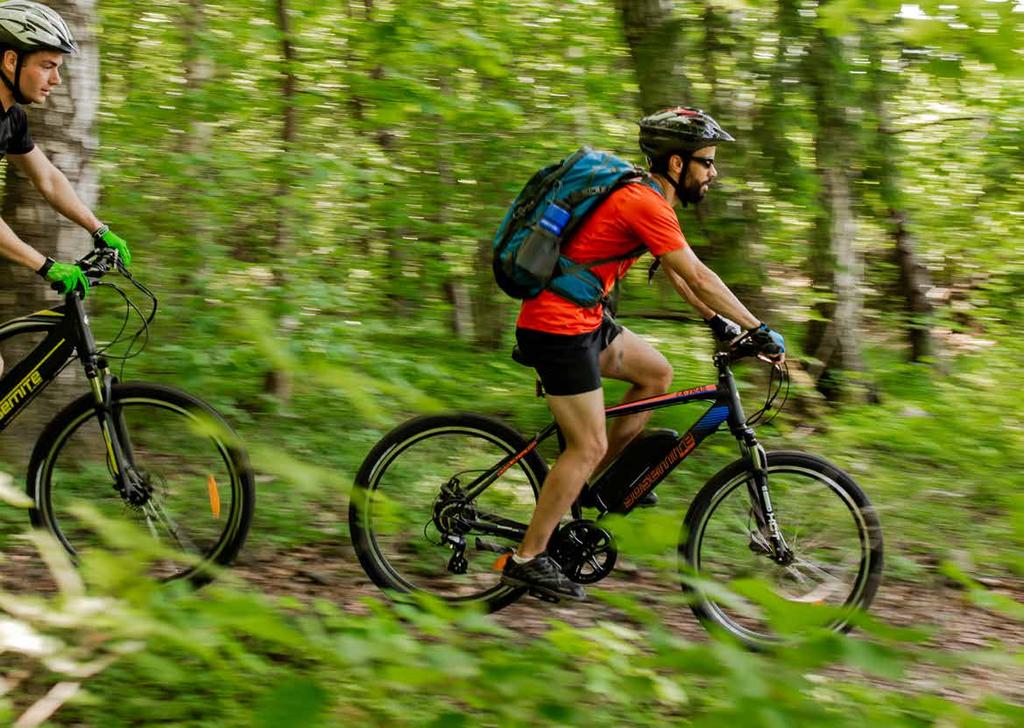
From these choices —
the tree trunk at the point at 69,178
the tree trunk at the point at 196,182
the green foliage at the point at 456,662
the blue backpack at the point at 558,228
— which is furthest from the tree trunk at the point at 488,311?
the green foliage at the point at 456,662

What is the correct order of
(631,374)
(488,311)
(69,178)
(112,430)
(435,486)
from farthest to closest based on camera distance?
(488,311), (69,178), (435,486), (631,374), (112,430)

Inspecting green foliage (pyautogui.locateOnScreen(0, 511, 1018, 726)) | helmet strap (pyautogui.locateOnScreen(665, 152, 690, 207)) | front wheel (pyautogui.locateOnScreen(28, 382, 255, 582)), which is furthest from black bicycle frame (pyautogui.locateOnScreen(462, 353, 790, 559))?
green foliage (pyautogui.locateOnScreen(0, 511, 1018, 726))

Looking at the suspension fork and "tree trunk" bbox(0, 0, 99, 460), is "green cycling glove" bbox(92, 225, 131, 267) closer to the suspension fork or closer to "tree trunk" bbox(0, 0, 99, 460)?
"tree trunk" bbox(0, 0, 99, 460)

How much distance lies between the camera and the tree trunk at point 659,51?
6.66 metres

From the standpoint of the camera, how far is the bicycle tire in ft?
14.7

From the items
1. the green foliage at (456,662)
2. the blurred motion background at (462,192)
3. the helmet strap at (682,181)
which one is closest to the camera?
the green foliage at (456,662)

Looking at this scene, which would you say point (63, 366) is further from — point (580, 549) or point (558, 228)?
point (580, 549)

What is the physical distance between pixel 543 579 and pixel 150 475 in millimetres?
1730

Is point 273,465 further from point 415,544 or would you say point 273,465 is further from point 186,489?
point 415,544

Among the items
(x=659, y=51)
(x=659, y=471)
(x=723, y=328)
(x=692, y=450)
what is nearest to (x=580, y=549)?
(x=659, y=471)

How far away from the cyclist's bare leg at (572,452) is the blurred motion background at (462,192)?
4.20 feet

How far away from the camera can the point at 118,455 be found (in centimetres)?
427

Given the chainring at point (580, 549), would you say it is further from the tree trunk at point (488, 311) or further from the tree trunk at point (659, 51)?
the tree trunk at point (488, 311)

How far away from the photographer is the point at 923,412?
763cm
